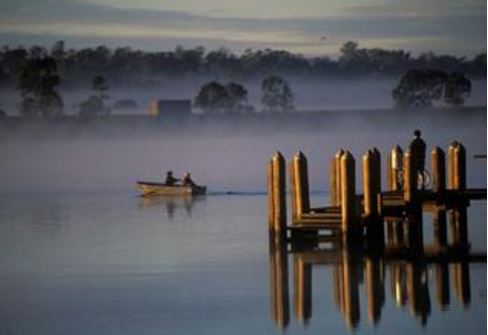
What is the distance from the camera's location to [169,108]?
29.7m

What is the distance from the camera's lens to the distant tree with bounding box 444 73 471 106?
26.6 m

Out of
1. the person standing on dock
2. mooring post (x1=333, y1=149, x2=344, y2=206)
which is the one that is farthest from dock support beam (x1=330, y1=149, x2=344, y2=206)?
the person standing on dock

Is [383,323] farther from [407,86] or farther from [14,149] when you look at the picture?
[14,149]

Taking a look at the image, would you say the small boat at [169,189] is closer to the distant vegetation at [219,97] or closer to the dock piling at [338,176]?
the distant vegetation at [219,97]

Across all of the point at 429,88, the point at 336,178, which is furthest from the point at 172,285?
the point at 429,88

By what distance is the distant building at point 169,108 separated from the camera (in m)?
29.4

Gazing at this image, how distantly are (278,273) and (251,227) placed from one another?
579 cm

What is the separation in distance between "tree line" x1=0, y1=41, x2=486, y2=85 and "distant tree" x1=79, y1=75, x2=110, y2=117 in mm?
203

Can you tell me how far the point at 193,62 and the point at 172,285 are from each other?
16.8 meters

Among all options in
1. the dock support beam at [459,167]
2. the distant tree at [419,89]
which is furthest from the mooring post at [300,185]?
the distant tree at [419,89]

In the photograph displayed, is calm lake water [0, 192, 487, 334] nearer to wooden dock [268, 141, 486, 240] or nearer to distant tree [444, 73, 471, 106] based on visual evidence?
wooden dock [268, 141, 486, 240]

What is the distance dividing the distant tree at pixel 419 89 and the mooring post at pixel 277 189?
46.0 feet

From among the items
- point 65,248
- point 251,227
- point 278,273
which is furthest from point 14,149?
point 278,273

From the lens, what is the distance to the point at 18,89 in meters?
28.4
